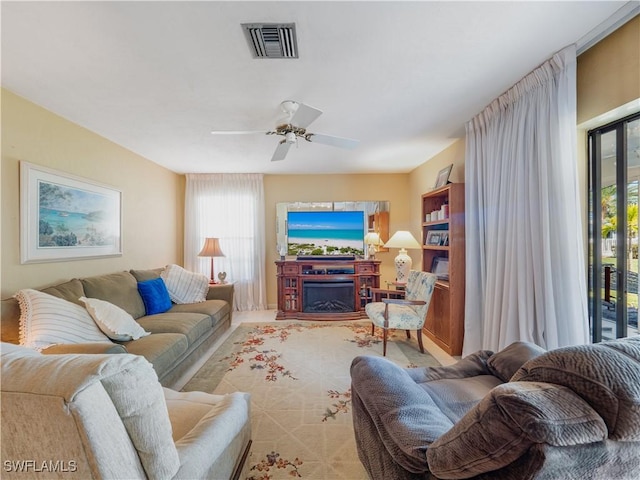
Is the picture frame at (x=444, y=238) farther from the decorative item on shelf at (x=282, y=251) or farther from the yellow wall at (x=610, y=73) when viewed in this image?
the decorative item on shelf at (x=282, y=251)

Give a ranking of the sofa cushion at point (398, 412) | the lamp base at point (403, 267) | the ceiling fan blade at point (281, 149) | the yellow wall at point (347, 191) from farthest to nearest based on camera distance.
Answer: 1. the yellow wall at point (347, 191)
2. the lamp base at point (403, 267)
3. the ceiling fan blade at point (281, 149)
4. the sofa cushion at point (398, 412)

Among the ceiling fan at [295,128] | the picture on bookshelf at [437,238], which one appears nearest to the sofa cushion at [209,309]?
the ceiling fan at [295,128]

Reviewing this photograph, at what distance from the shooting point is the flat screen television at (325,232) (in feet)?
15.4

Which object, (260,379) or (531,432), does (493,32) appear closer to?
(531,432)

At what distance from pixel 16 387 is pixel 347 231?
169 inches

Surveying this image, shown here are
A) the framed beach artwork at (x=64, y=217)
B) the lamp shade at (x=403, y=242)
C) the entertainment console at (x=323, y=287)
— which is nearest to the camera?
the framed beach artwork at (x=64, y=217)

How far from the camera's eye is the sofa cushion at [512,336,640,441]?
55 cm

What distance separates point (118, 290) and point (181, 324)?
0.79 metres

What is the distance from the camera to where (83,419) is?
2.04ft

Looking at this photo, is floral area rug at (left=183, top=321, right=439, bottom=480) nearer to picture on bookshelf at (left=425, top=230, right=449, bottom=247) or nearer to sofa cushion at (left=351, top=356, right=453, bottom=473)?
sofa cushion at (left=351, top=356, right=453, bottom=473)

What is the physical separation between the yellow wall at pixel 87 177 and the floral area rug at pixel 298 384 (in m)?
1.65

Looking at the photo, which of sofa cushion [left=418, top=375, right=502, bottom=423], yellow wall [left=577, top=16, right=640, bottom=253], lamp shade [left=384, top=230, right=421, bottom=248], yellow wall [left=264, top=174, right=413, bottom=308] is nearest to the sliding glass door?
yellow wall [left=577, top=16, right=640, bottom=253]

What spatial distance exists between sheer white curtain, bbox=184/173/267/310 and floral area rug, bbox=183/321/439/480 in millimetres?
944

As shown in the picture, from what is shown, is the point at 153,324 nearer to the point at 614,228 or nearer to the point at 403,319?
the point at 403,319
